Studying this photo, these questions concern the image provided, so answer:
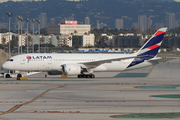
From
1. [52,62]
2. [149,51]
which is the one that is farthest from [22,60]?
[149,51]

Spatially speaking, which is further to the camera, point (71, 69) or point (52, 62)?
point (52, 62)

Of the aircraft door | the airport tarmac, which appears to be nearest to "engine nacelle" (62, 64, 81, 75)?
the aircraft door

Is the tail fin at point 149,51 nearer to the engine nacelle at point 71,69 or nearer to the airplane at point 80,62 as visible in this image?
the airplane at point 80,62

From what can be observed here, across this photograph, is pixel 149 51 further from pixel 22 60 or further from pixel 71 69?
pixel 22 60

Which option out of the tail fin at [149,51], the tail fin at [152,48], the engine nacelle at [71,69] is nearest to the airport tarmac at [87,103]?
the engine nacelle at [71,69]

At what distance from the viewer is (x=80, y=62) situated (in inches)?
2062

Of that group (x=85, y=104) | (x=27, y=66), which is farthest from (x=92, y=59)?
(x=85, y=104)

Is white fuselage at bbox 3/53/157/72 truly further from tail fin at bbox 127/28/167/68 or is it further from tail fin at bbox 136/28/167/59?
tail fin at bbox 136/28/167/59

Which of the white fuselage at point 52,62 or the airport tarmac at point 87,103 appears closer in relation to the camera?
the airport tarmac at point 87,103

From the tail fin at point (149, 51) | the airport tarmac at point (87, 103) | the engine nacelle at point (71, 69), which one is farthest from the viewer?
the tail fin at point (149, 51)

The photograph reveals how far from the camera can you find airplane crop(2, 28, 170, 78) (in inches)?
2025

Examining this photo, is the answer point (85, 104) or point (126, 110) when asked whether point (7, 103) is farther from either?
point (126, 110)

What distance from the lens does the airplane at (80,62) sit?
2025 inches

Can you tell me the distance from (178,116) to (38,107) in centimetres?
1057
